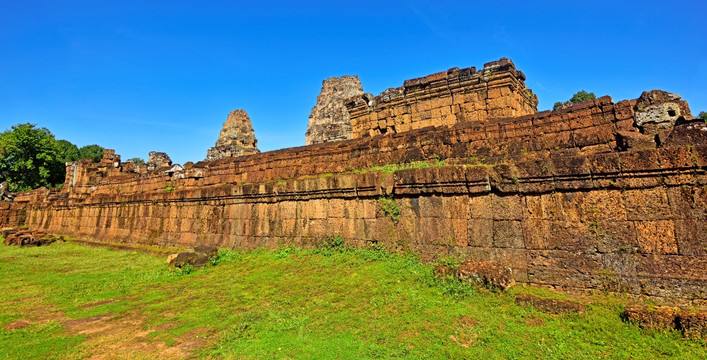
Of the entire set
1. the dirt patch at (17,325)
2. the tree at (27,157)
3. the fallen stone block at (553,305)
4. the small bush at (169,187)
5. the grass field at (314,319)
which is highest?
the tree at (27,157)

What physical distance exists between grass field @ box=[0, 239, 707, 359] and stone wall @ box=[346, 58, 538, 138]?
229 inches

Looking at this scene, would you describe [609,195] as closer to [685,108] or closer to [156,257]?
[685,108]

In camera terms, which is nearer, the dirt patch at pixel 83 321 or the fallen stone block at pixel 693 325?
the fallen stone block at pixel 693 325

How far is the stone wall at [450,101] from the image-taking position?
30.1ft

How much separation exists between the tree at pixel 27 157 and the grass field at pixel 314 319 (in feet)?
129

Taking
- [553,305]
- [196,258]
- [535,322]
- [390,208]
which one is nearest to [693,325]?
[553,305]

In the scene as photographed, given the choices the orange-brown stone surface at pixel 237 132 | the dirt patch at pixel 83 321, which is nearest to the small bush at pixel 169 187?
the dirt patch at pixel 83 321

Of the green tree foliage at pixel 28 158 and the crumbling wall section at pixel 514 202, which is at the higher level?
the green tree foliage at pixel 28 158

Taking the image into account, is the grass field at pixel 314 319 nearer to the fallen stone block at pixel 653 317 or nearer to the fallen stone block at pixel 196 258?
the fallen stone block at pixel 653 317

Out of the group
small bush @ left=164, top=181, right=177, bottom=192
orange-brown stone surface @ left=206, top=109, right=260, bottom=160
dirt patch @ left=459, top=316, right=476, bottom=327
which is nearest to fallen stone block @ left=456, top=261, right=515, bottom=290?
dirt patch @ left=459, top=316, right=476, bottom=327

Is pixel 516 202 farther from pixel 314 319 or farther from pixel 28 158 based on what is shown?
pixel 28 158

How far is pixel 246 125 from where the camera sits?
112 feet

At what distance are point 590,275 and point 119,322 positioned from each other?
19.6ft

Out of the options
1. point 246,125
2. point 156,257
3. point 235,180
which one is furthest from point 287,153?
point 246,125
